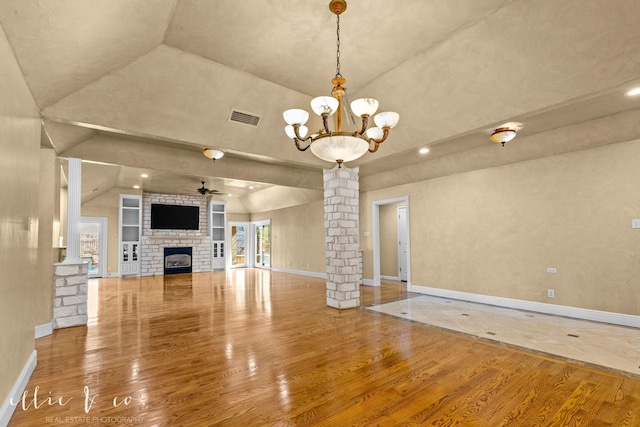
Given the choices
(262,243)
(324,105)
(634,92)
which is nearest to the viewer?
(324,105)

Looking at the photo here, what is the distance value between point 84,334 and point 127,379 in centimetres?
201

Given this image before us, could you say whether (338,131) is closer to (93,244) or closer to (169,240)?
(169,240)

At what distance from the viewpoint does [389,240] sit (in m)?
9.09

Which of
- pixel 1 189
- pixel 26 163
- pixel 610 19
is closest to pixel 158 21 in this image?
pixel 26 163

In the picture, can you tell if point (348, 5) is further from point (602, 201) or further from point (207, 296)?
point (207, 296)

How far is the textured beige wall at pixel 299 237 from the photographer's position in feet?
32.8

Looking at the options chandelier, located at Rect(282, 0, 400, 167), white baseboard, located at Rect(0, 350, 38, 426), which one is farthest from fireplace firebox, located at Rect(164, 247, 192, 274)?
chandelier, located at Rect(282, 0, 400, 167)

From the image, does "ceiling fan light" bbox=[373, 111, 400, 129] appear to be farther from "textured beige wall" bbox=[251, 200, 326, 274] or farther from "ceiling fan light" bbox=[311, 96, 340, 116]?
"textured beige wall" bbox=[251, 200, 326, 274]

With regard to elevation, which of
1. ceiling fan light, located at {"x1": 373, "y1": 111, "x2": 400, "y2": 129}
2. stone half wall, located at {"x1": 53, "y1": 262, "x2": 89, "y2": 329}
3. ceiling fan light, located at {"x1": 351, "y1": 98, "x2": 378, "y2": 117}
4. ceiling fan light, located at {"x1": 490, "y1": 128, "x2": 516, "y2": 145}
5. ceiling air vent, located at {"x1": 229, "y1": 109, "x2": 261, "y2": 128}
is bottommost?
stone half wall, located at {"x1": 53, "y1": 262, "x2": 89, "y2": 329}

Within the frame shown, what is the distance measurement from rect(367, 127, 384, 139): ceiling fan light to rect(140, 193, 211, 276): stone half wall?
10068 millimetres

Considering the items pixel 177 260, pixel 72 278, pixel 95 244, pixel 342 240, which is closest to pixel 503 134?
pixel 342 240

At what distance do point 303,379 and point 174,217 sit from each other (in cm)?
1020

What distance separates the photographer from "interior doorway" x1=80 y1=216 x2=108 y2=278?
10.1 m

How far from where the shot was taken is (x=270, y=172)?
23.4 ft
